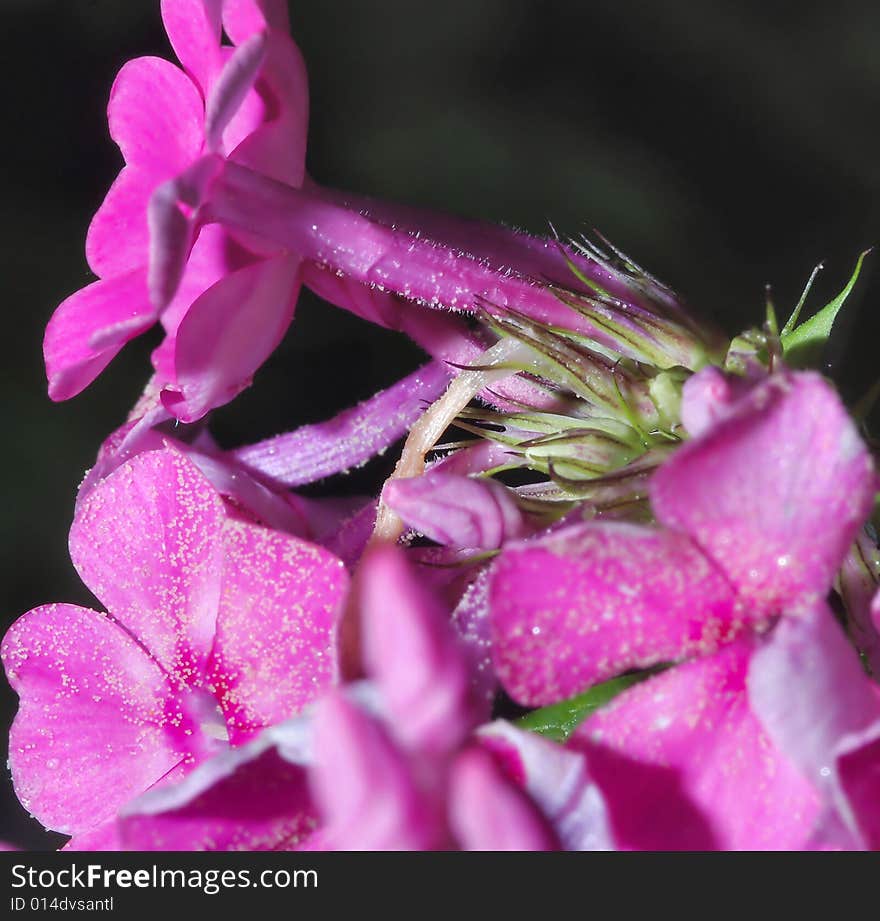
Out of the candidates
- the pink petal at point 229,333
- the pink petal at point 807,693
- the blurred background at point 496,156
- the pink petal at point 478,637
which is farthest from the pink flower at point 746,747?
the blurred background at point 496,156

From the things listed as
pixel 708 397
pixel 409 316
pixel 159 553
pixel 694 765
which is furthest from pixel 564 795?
pixel 409 316

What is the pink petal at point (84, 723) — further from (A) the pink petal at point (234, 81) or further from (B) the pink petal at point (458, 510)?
(A) the pink petal at point (234, 81)

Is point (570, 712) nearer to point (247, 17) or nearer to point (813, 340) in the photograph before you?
point (813, 340)

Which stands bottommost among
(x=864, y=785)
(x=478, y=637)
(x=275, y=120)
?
(x=864, y=785)

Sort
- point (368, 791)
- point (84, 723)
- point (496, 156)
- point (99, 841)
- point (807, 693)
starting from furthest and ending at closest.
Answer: point (496, 156)
point (84, 723)
point (99, 841)
point (807, 693)
point (368, 791)

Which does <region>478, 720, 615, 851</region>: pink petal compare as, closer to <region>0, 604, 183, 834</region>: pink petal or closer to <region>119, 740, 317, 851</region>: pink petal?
<region>119, 740, 317, 851</region>: pink petal

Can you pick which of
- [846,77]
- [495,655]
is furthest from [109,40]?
[495,655]
